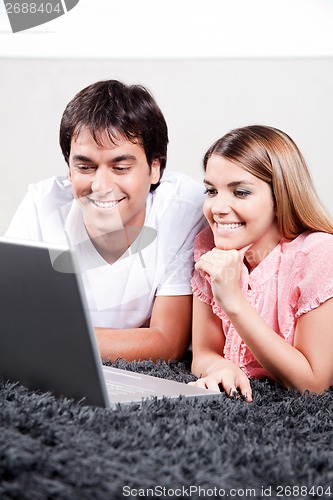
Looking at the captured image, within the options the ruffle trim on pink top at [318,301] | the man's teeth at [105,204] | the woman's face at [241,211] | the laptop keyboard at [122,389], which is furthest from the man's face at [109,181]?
the laptop keyboard at [122,389]

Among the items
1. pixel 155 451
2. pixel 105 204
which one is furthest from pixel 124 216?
pixel 155 451

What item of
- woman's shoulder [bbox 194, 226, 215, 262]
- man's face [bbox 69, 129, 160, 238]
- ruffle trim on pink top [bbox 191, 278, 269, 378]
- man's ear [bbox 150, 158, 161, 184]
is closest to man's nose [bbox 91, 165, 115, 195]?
man's face [bbox 69, 129, 160, 238]

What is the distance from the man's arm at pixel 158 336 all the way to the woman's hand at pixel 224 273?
31cm

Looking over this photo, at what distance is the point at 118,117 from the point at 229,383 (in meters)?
0.83

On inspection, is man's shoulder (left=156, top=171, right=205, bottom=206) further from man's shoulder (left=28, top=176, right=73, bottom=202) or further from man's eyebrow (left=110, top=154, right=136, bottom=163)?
man's shoulder (left=28, top=176, right=73, bottom=202)

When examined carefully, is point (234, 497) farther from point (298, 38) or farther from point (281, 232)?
point (298, 38)

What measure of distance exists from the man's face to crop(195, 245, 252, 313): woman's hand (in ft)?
1.46

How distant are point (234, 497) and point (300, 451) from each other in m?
0.21

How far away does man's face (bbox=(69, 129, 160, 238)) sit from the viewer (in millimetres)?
1850

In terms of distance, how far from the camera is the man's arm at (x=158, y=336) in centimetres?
170

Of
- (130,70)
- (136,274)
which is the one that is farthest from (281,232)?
(130,70)

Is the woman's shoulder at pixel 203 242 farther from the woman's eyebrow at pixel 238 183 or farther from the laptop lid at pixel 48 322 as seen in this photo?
the laptop lid at pixel 48 322

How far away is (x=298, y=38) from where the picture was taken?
254 centimetres

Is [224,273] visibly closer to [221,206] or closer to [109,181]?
[221,206]
